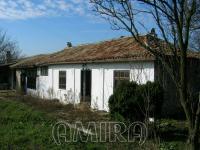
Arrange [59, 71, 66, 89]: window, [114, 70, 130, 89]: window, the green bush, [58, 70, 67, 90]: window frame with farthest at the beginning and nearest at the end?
[59, 71, 66, 89]: window, [58, 70, 67, 90]: window frame, [114, 70, 130, 89]: window, the green bush

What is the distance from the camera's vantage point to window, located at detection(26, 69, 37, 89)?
35.8 metres

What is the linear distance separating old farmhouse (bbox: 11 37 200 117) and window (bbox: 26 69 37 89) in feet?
3.10

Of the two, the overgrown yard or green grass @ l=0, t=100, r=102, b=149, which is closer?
the overgrown yard

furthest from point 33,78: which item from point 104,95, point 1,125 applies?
point 1,125

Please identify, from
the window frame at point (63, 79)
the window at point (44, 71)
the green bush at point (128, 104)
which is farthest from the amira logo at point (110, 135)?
the window at point (44, 71)

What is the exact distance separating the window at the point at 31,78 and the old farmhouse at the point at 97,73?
3.10ft

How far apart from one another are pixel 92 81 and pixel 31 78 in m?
15.6

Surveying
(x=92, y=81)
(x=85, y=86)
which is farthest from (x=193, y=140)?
(x=85, y=86)

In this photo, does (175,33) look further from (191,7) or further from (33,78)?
(33,78)

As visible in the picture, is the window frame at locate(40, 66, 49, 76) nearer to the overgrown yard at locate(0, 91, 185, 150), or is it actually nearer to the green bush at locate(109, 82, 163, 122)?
the overgrown yard at locate(0, 91, 185, 150)

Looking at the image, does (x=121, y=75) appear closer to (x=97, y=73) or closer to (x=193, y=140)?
(x=97, y=73)

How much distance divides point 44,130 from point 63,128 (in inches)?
31.1

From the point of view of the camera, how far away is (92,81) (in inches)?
896

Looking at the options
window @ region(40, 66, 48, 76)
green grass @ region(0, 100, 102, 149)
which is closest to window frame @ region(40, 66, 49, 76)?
window @ region(40, 66, 48, 76)
